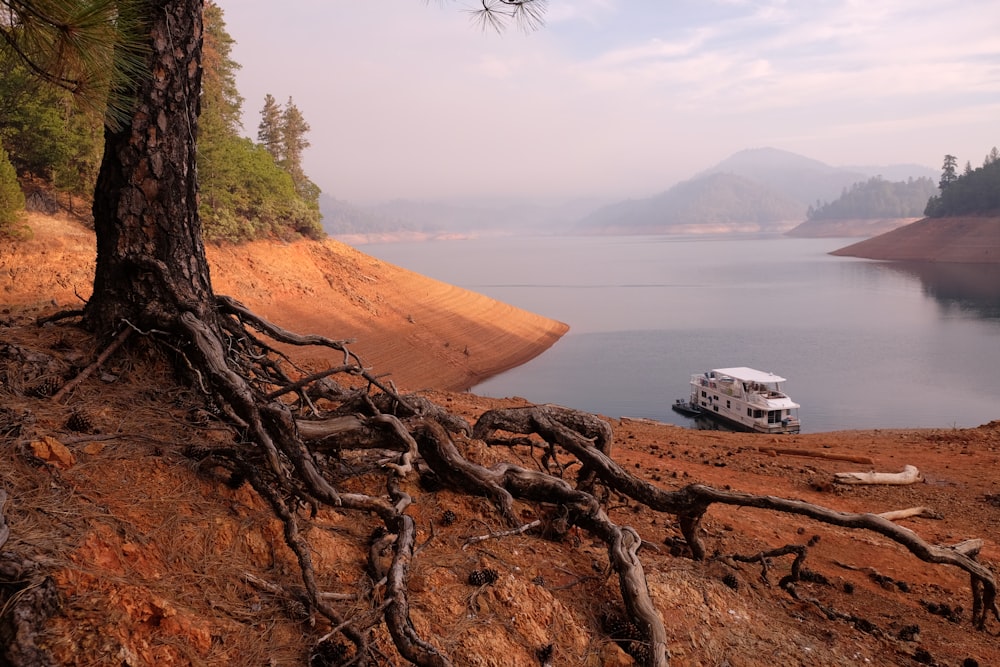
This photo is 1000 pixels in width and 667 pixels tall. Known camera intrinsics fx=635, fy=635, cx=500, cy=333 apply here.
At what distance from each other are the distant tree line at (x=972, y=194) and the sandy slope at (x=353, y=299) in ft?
258

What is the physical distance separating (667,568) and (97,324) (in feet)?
15.3

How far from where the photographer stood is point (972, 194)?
298ft

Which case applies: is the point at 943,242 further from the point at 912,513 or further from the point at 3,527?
the point at 3,527

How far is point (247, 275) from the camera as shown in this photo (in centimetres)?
3388

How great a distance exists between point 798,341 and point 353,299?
1187 inches

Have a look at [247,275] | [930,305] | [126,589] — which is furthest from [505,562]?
[930,305]

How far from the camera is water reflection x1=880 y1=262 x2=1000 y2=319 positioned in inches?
2140

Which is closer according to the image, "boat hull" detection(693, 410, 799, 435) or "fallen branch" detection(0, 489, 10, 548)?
"fallen branch" detection(0, 489, 10, 548)

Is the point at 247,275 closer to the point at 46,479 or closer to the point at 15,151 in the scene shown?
the point at 15,151

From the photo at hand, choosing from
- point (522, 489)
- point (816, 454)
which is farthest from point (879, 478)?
point (522, 489)

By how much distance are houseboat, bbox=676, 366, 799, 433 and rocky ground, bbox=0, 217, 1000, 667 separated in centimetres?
2081

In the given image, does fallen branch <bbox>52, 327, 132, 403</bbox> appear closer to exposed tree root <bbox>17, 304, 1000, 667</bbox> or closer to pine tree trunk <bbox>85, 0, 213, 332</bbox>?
exposed tree root <bbox>17, 304, 1000, 667</bbox>

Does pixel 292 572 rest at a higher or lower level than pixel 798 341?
higher

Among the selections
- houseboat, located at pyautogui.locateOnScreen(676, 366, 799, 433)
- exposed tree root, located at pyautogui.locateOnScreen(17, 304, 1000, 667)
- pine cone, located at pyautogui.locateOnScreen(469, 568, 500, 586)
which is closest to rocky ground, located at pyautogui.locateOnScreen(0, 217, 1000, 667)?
pine cone, located at pyautogui.locateOnScreen(469, 568, 500, 586)
